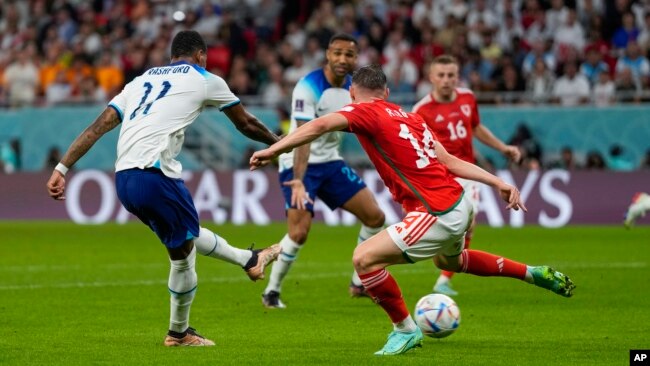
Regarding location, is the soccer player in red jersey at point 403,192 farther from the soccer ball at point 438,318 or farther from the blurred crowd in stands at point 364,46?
the blurred crowd in stands at point 364,46

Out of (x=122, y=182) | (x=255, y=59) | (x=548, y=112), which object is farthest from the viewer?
(x=255, y=59)

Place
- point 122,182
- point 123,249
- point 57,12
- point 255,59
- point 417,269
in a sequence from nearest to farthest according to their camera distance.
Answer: point 122,182 < point 417,269 < point 123,249 < point 255,59 < point 57,12

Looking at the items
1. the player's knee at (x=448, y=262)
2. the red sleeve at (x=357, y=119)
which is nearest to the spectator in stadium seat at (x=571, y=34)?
the player's knee at (x=448, y=262)

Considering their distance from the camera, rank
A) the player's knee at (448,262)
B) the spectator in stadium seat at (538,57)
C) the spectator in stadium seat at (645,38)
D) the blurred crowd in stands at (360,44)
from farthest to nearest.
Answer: the spectator in stadium seat at (538,57), the spectator in stadium seat at (645,38), the blurred crowd in stands at (360,44), the player's knee at (448,262)

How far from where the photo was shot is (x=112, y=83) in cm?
2791

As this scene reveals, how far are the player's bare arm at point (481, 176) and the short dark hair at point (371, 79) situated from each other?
25.7 inches

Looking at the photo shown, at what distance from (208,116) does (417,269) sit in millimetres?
10637

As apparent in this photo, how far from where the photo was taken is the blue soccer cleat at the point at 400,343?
9258 mm

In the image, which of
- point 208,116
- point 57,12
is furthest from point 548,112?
point 57,12

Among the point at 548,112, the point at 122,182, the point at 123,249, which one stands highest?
the point at 122,182

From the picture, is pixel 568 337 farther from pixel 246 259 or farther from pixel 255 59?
pixel 255 59

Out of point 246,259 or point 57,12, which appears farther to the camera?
point 57,12

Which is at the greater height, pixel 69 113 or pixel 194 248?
pixel 194 248

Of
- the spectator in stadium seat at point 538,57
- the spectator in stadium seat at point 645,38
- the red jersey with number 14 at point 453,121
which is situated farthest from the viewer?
the spectator in stadium seat at point 538,57
